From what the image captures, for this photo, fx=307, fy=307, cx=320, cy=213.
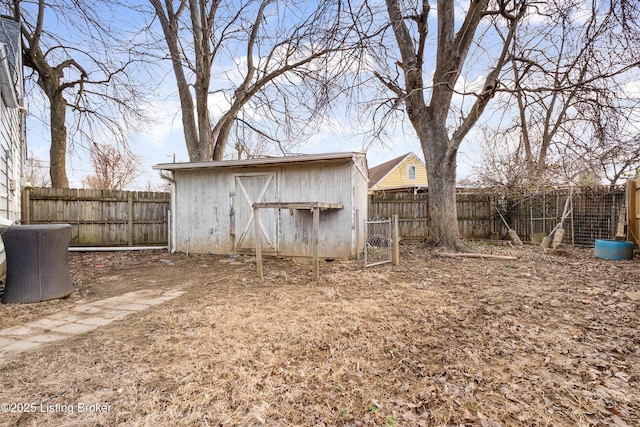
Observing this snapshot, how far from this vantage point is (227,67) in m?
9.34

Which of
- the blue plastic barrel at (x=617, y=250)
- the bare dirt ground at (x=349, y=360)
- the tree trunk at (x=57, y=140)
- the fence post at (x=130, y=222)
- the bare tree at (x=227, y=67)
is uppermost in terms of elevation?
the bare tree at (x=227, y=67)

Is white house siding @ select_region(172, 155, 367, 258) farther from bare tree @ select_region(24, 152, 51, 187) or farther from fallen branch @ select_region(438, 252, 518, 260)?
bare tree @ select_region(24, 152, 51, 187)

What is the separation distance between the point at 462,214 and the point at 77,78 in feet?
42.2

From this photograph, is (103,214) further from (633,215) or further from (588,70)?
(633,215)

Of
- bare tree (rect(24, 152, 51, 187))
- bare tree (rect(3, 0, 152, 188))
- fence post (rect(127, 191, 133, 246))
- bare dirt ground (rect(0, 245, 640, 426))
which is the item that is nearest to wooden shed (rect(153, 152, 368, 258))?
fence post (rect(127, 191, 133, 246))

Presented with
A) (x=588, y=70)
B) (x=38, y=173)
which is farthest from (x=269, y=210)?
(x=38, y=173)

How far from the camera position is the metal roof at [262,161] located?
6203 millimetres

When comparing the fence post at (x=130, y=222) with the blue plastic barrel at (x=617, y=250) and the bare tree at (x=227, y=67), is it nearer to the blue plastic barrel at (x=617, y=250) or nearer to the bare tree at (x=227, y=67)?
the bare tree at (x=227, y=67)

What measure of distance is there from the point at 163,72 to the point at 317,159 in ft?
18.2

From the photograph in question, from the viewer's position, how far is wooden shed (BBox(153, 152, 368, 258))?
6.51 m

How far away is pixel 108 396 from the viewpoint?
5.85ft

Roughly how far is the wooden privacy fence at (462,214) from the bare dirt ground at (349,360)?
6.24m

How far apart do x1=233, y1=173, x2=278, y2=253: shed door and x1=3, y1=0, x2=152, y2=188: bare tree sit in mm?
4760

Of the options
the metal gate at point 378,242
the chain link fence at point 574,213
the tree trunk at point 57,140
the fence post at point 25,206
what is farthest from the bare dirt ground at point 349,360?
the tree trunk at point 57,140
